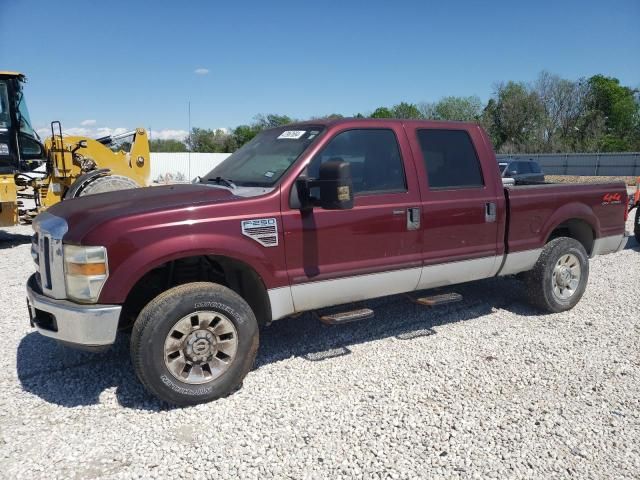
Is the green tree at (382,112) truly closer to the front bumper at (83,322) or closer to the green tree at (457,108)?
the green tree at (457,108)

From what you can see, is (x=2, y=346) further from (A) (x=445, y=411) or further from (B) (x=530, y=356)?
(B) (x=530, y=356)

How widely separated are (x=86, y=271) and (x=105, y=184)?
7.39 m

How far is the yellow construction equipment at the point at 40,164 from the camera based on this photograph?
9.93 m

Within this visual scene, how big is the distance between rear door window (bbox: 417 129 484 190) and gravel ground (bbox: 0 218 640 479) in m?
1.47

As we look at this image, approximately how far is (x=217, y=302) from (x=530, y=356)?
2772 mm

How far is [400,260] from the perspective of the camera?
4.38 m

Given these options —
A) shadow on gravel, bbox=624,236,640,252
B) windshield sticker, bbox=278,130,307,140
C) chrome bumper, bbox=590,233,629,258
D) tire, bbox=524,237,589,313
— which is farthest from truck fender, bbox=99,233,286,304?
shadow on gravel, bbox=624,236,640,252

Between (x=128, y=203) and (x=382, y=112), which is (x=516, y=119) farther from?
(x=128, y=203)

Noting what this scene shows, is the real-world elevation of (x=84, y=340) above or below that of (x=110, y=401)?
above

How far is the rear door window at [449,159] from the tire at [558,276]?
4.11 ft

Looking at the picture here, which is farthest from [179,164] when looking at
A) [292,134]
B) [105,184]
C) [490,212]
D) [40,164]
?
[490,212]

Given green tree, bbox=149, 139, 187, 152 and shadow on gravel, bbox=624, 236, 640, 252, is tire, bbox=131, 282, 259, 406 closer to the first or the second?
shadow on gravel, bbox=624, 236, 640, 252

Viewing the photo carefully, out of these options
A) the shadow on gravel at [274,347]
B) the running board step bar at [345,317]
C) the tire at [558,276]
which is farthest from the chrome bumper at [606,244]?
the running board step bar at [345,317]

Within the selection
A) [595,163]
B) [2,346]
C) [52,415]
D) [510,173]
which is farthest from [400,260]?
[595,163]
